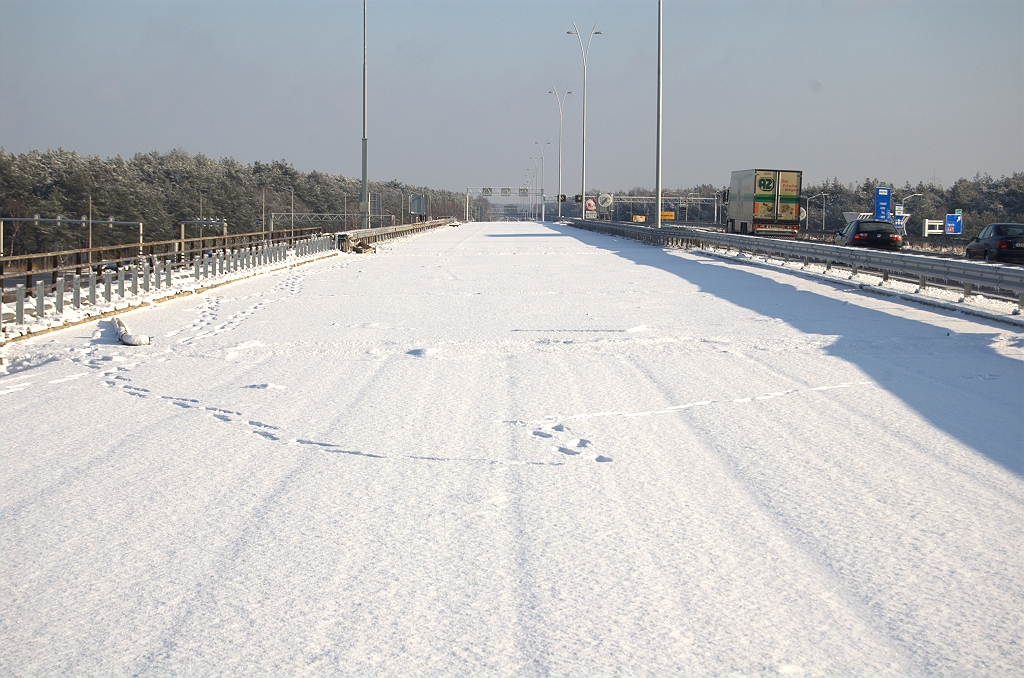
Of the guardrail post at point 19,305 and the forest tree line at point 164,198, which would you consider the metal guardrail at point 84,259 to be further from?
the forest tree line at point 164,198

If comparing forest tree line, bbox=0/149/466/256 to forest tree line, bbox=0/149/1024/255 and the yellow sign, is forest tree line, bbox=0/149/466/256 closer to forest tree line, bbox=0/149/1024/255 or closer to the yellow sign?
forest tree line, bbox=0/149/1024/255

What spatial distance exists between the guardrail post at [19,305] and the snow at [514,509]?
1333 mm

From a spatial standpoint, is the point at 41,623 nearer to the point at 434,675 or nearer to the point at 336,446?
the point at 434,675

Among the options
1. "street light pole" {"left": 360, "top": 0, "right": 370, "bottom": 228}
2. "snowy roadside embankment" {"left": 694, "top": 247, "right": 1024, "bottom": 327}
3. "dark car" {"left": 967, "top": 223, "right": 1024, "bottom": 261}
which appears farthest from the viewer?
"street light pole" {"left": 360, "top": 0, "right": 370, "bottom": 228}

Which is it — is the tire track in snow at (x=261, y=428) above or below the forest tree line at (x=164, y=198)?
below

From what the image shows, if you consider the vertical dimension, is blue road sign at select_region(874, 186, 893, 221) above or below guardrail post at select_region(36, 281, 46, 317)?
above

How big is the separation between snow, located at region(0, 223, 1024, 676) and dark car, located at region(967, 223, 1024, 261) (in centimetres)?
1944

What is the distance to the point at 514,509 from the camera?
624 cm

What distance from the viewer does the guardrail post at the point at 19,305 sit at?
14.4 meters

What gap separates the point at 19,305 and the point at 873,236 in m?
29.7

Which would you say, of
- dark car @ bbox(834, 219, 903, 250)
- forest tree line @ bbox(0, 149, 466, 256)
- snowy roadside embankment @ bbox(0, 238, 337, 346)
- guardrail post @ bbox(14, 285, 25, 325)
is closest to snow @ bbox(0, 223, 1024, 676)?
guardrail post @ bbox(14, 285, 25, 325)

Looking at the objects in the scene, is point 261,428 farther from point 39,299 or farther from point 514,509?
point 39,299

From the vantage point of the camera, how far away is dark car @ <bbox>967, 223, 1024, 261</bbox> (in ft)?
102

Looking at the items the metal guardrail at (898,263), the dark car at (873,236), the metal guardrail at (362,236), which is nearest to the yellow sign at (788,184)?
the metal guardrail at (898,263)
